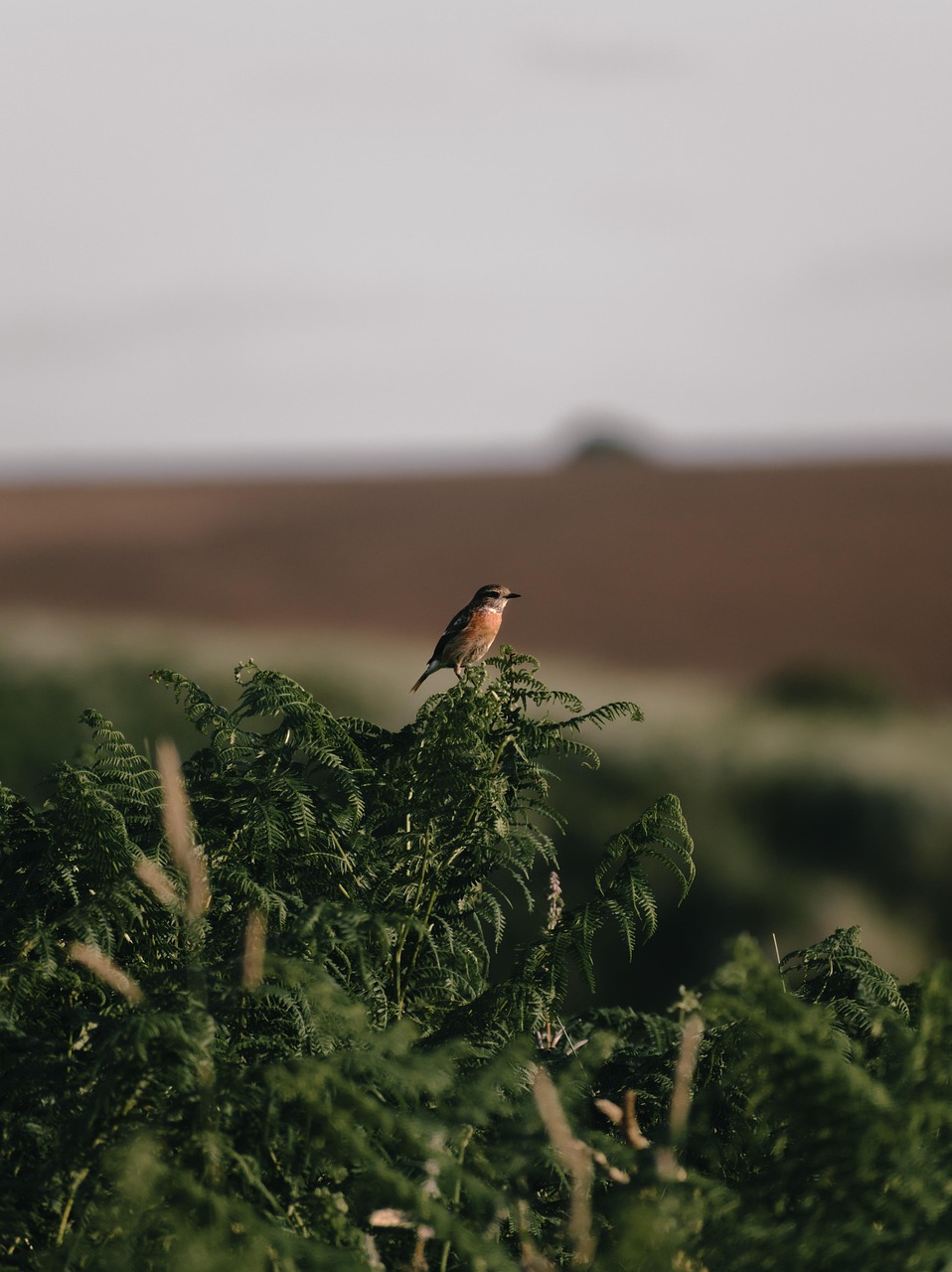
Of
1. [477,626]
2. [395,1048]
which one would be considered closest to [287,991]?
[395,1048]

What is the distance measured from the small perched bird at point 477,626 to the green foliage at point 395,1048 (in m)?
2.96

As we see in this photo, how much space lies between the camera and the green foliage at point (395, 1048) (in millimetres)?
1853

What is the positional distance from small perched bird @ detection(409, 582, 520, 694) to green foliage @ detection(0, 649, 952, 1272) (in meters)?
2.96

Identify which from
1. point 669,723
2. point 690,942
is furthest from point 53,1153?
point 669,723

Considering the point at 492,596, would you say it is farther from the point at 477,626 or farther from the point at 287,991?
the point at 287,991

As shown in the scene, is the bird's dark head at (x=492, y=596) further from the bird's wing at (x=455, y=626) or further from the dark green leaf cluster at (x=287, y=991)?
the dark green leaf cluster at (x=287, y=991)

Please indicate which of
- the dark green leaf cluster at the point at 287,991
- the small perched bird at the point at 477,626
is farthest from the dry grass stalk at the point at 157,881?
the small perched bird at the point at 477,626

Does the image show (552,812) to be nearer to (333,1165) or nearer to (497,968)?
(333,1165)

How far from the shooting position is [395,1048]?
193 cm

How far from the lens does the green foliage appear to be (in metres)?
1.85

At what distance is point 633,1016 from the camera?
2539 mm

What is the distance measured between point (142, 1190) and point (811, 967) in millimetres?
1756

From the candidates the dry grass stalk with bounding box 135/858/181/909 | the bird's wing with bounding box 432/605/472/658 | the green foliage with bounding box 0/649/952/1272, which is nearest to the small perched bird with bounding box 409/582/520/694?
the bird's wing with bounding box 432/605/472/658

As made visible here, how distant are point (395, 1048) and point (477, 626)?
4466 millimetres
